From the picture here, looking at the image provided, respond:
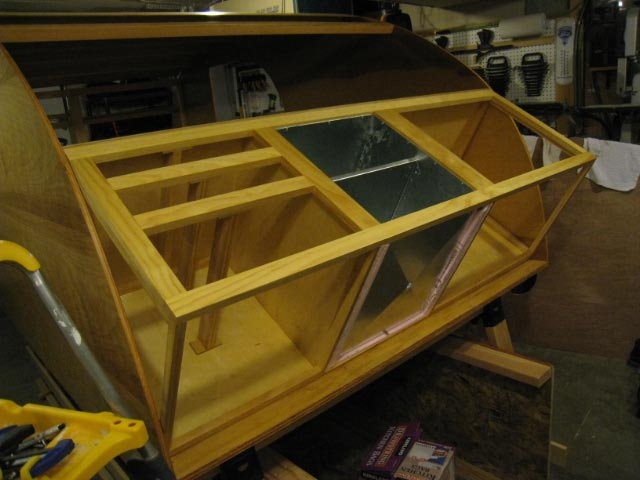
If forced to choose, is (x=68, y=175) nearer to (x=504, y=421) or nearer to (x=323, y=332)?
(x=323, y=332)

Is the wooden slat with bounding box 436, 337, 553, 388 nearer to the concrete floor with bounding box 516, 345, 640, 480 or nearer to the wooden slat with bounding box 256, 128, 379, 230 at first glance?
the concrete floor with bounding box 516, 345, 640, 480

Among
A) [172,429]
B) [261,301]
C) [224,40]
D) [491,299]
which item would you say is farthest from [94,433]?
[224,40]

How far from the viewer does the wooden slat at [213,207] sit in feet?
2.68

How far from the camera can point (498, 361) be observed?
1.51m

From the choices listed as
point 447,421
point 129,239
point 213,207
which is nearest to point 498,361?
point 447,421

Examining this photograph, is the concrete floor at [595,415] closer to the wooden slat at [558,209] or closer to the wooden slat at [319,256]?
the wooden slat at [558,209]

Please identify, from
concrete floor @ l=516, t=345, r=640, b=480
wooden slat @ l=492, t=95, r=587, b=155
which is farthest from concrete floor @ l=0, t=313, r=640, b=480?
wooden slat @ l=492, t=95, r=587, b=155

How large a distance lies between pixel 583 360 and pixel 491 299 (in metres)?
1.18

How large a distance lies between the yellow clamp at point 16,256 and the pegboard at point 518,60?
7.79 ft

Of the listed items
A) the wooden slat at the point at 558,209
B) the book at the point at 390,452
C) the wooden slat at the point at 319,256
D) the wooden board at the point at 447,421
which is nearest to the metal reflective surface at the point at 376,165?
the wooden slat at the point at 319,256

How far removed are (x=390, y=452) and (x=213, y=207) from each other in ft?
3.39

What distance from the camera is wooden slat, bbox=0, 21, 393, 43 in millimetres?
1033

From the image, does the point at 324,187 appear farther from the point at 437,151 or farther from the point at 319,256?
the point at 437,151

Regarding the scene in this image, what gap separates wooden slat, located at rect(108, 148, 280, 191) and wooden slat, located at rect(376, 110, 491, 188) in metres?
0.40
